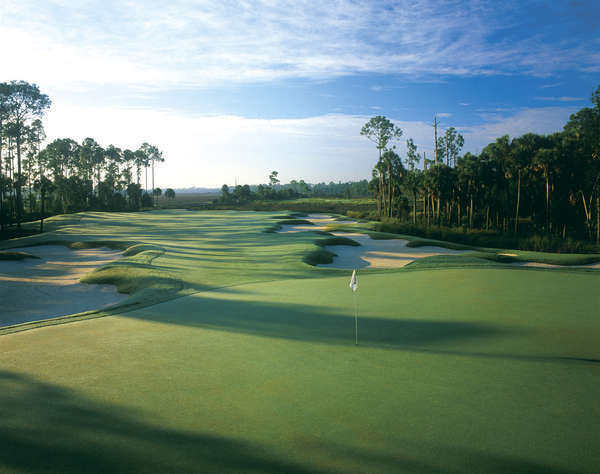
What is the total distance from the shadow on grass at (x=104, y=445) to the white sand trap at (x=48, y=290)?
651cm

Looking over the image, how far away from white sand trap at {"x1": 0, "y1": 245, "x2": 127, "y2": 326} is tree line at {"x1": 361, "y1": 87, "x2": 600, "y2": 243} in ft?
106

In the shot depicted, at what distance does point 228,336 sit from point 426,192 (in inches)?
1590

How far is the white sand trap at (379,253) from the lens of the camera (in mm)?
18031

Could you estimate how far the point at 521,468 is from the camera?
2.72 meters

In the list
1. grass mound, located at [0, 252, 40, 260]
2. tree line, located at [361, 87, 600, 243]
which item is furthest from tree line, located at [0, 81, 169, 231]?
tree line, located at [361, 87, 600, 243]

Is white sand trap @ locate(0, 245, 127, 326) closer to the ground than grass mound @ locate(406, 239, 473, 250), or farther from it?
closer to the ground

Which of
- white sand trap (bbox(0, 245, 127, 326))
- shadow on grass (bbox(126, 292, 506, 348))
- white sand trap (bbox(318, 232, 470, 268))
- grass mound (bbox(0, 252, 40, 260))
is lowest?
white sand trap (bbox(0, 245, 127, 326))

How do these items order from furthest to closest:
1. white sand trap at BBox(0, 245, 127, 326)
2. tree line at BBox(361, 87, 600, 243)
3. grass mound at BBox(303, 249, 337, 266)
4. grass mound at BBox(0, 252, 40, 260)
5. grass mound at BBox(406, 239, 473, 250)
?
tree line at BBox(361, 87, 600, 243)
grass mound at BBox(406, 239, 473, 250)
grass mound at BBox(0, 252, 40, 260)
grass mound at BBox(303, 249, 337, 266)
white sand trap at BBox(0, 245, 127, 326)

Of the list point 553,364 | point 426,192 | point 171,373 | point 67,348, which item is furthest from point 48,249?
point 426,192

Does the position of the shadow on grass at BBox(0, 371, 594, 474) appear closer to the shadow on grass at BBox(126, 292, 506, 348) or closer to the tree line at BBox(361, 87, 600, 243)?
the shadow on grass at BBox(126, 292, 506, 348)

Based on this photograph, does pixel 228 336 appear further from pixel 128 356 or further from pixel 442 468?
pixel 442 468

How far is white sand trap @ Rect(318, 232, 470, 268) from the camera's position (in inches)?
710

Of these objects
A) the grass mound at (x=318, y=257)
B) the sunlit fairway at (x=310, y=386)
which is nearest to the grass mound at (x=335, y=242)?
the grass mound at (x=318, y=257)

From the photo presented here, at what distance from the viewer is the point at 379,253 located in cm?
2097
